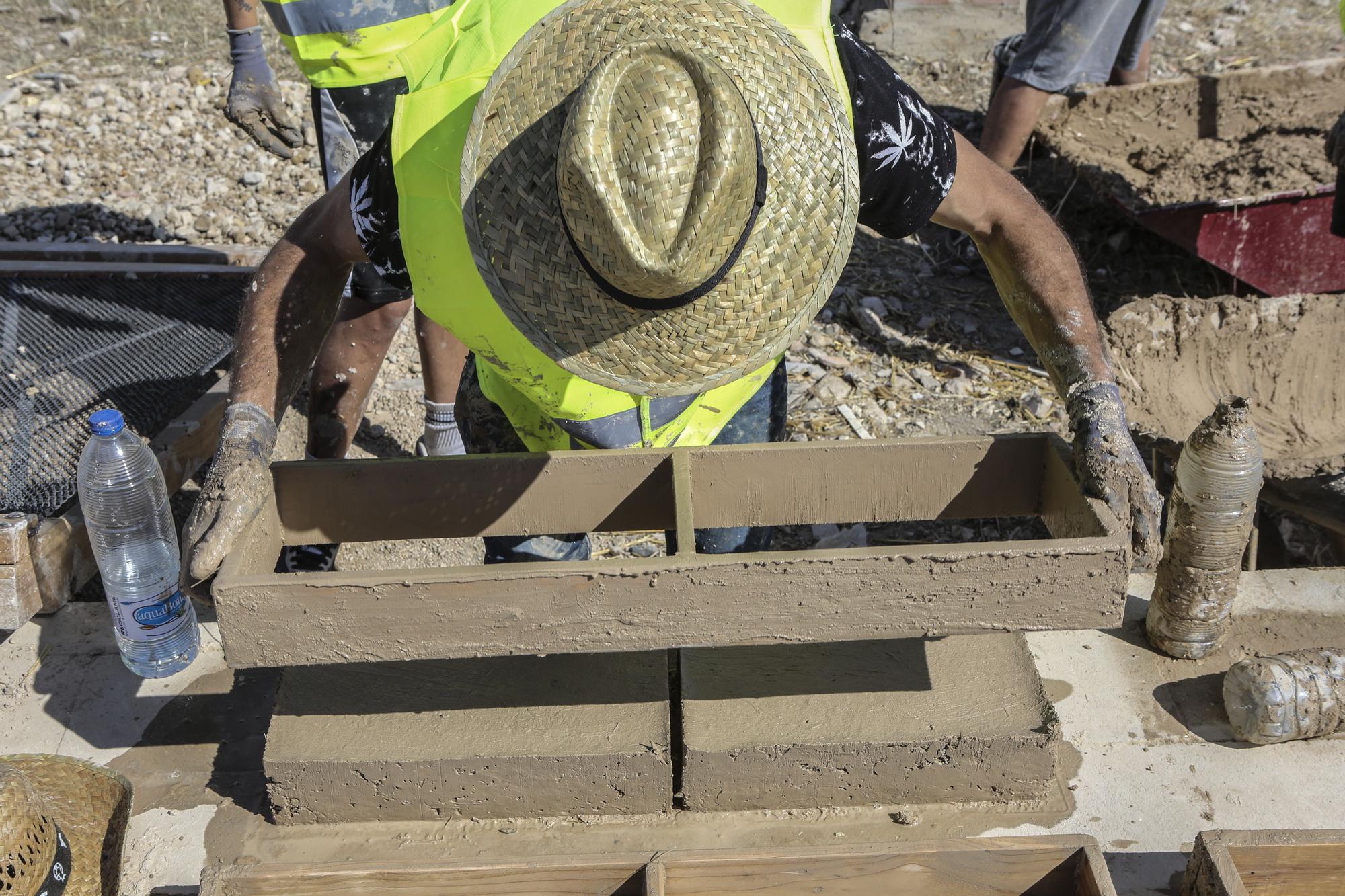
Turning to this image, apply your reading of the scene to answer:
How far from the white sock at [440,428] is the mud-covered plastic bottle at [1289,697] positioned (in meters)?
2.64

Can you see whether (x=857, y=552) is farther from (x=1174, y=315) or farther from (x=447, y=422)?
(x=1174, y=315)

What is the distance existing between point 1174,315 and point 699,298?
120 inches

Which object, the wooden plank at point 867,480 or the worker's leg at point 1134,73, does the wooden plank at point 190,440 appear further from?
the worker's leg at point 1134,73

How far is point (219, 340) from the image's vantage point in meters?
4.05

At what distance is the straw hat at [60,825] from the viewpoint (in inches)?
67.1

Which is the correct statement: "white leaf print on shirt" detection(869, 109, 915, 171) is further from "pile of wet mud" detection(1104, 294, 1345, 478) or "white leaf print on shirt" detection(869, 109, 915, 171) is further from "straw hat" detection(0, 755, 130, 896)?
"pile of wet mud" detection(1104, 294, 1345, 478)

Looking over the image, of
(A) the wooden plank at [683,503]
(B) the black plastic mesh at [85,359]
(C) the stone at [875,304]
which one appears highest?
(A) the wooden plank at [683,503]

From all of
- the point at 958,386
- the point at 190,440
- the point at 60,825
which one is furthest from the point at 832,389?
the point at 60,825

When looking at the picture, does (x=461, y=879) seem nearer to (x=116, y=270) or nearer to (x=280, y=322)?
(x=280, y=322)

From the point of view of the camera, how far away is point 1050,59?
16.3ft

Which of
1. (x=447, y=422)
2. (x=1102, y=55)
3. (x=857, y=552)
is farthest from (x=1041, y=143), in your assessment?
(x=857, y=552)

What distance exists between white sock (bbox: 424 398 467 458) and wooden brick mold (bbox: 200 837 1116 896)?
2.12m

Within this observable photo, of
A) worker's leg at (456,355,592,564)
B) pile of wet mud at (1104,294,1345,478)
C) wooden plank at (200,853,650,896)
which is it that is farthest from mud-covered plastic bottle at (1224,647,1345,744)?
pile of wet mud at (1104,294,1345,478)

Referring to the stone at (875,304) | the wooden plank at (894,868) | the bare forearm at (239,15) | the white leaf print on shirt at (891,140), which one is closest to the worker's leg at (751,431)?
the white leaf print on shirt at (891,140)
